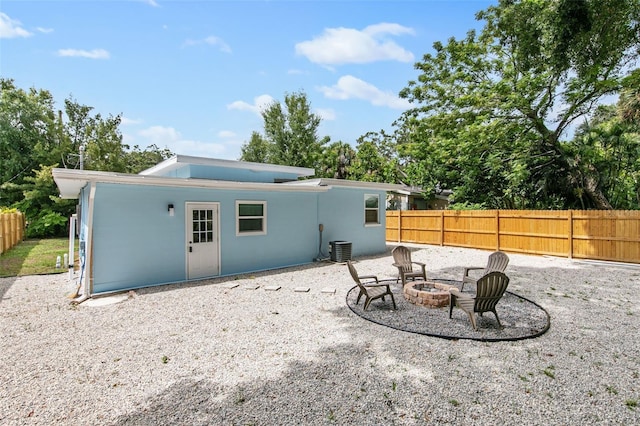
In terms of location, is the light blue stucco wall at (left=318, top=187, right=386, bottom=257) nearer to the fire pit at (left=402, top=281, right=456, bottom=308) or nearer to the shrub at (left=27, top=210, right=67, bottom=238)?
the fire pit at (left=402, top=281, right=456, bottom=308)

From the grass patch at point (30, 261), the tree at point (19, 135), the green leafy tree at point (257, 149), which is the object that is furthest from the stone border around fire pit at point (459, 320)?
the green leafy tree at point (257, 149)

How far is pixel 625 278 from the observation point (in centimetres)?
845

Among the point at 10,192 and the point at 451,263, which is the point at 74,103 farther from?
the point at 451,263

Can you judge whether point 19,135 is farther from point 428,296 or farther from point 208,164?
point 428,296

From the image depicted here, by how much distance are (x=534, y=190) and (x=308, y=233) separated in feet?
42.4

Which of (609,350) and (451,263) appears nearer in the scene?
(609,350)

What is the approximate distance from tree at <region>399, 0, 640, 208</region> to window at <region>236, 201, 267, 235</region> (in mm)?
9709

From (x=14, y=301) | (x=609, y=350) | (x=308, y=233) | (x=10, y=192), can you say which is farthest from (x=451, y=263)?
(x=10, y=192)

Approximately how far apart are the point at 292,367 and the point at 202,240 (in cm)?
564

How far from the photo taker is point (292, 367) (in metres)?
3.79

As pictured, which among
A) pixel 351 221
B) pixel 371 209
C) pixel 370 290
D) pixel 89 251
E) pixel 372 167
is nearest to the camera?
pixel 370 290

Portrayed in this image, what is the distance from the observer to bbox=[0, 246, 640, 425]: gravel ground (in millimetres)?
2922

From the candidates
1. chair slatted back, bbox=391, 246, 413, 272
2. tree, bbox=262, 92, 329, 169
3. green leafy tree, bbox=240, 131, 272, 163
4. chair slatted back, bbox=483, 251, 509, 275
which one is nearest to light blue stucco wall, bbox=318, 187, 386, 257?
chair slatted back, bbox=391, 246, 413, 272

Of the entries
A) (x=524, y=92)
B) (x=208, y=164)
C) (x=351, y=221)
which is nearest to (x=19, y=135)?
(x=208, y=164)
